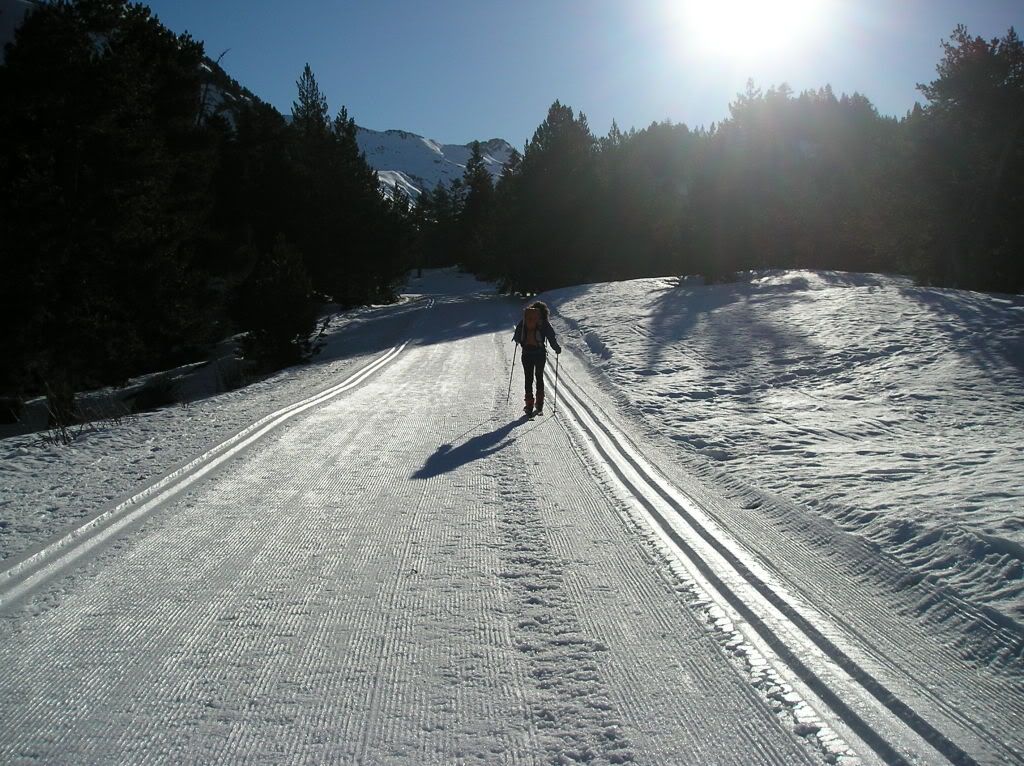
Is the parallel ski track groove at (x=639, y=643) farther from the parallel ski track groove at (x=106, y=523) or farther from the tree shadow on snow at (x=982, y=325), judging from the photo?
the tree shadow on snow at (x=982, y=325)

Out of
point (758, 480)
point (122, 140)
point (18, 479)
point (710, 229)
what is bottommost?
point (758, 480)

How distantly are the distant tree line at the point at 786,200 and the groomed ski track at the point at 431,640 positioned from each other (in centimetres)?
2922

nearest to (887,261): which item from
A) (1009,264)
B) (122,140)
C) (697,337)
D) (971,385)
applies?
(1009,264)

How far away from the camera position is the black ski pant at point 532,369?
37.3 feet

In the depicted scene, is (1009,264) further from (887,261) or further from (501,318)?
(501,318)

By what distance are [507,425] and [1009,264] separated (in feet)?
92.1

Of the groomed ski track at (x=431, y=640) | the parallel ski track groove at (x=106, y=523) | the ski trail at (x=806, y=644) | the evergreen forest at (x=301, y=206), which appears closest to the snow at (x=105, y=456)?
the parallel ski track groove at (x=106, y=523)

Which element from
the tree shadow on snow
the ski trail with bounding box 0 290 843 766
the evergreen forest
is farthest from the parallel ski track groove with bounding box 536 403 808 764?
the evergreen forest

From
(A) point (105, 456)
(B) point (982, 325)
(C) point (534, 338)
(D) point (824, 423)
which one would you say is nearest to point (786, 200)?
(B) point (982, 325)

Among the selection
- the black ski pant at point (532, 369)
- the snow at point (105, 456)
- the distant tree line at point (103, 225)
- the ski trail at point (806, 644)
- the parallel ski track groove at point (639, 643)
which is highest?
the distant tree line at point (103, 225)

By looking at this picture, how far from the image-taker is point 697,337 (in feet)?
61.2

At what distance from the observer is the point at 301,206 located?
3891 cm

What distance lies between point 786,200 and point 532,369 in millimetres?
29030

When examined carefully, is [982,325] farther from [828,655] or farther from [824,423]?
[828,655]
